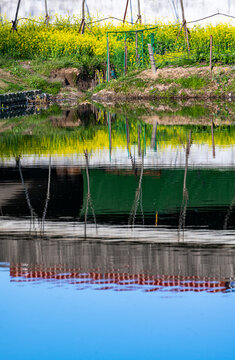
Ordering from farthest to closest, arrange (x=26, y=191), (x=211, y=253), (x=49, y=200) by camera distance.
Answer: (x=26, y=191) → (x=49, y=200) → (x=211, y=253)

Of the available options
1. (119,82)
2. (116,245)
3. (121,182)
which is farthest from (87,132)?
(119,82)

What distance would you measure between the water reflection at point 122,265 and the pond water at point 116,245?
1cm

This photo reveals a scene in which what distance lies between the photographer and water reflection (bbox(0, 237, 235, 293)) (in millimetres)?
6559

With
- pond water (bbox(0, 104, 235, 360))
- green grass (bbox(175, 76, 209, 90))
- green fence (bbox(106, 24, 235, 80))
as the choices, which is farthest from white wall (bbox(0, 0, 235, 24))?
pond water (bbox(0, 104, 235, 360))

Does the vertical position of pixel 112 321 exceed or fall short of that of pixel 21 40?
it falls short

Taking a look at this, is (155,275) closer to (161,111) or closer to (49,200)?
(49,200)

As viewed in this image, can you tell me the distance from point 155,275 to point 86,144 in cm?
1183

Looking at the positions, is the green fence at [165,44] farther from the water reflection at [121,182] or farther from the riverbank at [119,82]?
the water reflection at [121,182]

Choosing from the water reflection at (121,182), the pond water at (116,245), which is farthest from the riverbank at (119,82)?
the pond water at (116,245)

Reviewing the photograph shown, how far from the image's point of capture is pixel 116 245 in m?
7.98

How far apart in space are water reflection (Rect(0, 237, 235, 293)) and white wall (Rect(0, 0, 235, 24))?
4246 cm

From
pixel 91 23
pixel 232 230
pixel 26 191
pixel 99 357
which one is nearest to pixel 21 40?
pixel 91 23

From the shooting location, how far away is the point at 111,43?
4575 centimetres

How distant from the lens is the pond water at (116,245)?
5.39 m
